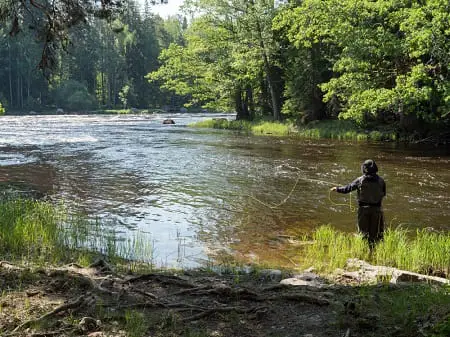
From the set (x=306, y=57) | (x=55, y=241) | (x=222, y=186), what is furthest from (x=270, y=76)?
(x=55, y=241)

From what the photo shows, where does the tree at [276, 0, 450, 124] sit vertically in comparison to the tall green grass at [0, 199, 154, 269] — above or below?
above

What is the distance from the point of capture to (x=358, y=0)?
984 inches

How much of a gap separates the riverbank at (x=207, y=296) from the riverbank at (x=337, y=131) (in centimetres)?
2114

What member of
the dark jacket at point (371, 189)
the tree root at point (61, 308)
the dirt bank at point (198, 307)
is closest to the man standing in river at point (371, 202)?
the dark jacket at point (371, 189)

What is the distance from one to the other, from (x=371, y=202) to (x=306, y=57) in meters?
29.0

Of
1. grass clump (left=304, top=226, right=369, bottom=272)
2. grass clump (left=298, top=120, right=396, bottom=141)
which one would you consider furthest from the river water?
grass clump (left=298, top=120, right=396, bottom=141)

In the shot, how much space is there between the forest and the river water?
3.14 m

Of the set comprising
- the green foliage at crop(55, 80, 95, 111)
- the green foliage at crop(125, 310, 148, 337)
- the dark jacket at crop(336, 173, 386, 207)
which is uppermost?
the green foliage at crop(55, 80, 95, 111)

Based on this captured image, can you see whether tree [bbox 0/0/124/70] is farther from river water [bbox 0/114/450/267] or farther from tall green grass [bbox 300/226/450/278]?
tall green grass [bbox 300/226/450/278]

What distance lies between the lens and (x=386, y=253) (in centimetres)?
791

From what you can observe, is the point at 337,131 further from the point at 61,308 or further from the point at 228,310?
the point at 61,308

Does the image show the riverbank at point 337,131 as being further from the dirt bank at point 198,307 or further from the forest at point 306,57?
the dirt bank at point 198,307

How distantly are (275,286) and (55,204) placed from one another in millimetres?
8497

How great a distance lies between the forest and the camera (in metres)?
21.0
